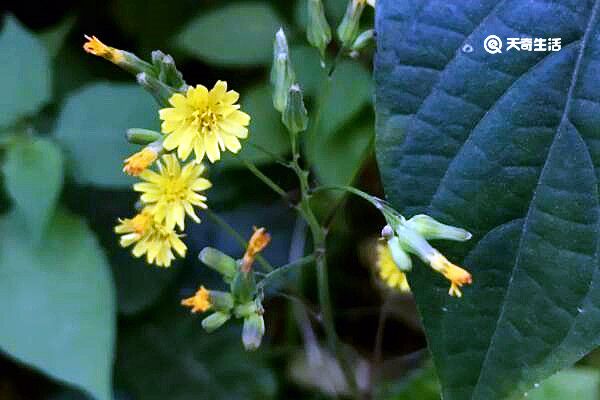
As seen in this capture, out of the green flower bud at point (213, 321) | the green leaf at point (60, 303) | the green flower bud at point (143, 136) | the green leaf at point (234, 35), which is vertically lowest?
the green leaf at point (60, 303)

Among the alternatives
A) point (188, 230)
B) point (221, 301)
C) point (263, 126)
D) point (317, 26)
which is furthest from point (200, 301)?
point (188, 230)

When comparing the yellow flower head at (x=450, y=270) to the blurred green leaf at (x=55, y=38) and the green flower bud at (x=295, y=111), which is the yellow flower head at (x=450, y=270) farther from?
the blurred green leaf at (x=55, y=38)

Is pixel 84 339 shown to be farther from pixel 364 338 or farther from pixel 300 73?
pixel 364 338

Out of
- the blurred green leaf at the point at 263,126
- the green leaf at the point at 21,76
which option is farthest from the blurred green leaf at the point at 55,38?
the blurred green leaf at the point at 263,126

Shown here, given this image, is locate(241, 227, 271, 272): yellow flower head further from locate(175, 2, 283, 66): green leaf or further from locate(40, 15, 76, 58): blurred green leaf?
locate(40, 15, 76, 58): blurred green leaf

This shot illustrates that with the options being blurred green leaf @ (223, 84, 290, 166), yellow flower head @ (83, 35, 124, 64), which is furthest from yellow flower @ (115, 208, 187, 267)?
blurred green leaf @ (223, 84, 290, 166)

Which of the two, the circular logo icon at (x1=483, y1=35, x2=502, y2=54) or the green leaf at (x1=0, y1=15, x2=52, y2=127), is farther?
the green leaf at (x1=0, y1=15, x2=52, y2=127)
